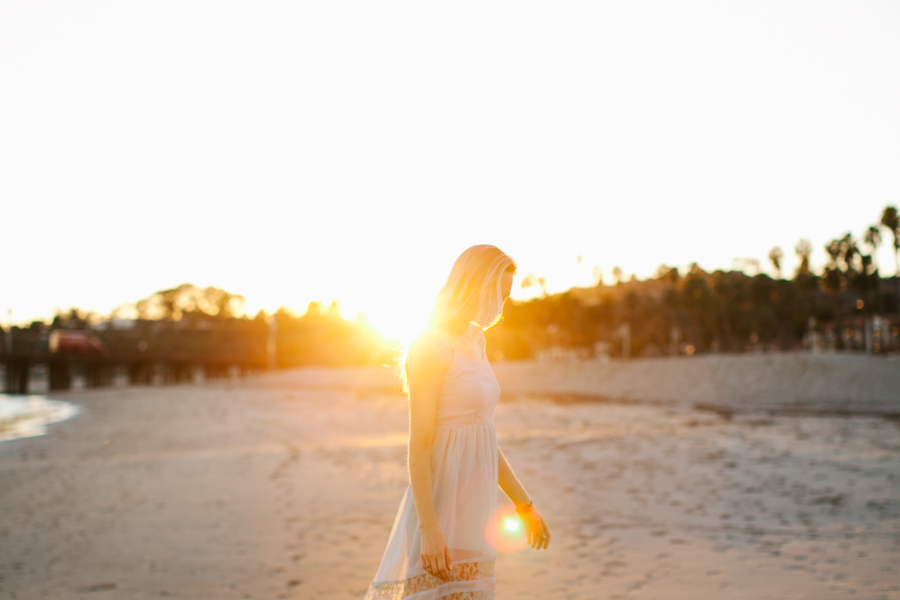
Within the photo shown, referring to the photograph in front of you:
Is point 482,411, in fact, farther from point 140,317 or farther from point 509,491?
point 140,317

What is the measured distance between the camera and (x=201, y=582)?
16.9ft

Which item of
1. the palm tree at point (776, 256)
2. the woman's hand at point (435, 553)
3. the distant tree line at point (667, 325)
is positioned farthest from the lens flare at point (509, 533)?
the palm tree at point (776, 256)

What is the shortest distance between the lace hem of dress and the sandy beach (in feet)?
9.29

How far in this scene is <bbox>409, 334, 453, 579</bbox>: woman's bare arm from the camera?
2.09 meters

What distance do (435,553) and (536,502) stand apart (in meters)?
6.12

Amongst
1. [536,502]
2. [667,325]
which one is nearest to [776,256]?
[667,325]

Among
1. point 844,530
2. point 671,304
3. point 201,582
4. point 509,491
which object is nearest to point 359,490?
point 201,582

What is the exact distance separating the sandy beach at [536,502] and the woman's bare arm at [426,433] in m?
3.07

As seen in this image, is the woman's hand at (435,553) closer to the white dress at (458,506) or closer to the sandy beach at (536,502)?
the white dress at (458,506)

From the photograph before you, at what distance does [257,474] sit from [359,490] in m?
2.26

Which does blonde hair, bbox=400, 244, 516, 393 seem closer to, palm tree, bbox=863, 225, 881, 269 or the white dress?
the white dress

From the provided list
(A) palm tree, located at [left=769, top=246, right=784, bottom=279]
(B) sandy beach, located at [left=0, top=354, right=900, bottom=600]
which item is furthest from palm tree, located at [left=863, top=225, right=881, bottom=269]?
(B) sandy beach, located at [left=0, top=354, right=900, bottom=600]

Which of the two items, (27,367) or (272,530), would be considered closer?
(272,530)

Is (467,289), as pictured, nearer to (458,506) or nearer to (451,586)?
(458,506)
